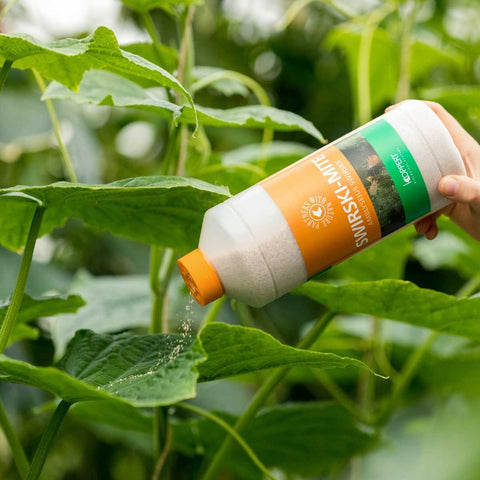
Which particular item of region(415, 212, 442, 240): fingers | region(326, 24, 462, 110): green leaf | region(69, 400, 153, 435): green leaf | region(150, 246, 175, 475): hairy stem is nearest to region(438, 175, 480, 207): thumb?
region(415, 212, 442, 240): fingers

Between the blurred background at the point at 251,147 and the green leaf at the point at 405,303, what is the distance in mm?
173

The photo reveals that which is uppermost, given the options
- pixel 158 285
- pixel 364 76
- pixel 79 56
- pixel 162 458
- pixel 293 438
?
pixel 79 56

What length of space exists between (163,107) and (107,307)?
384 millimetres

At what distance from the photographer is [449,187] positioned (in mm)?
450

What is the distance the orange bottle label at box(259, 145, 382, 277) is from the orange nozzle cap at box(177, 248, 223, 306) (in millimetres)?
57

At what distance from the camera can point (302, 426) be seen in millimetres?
732

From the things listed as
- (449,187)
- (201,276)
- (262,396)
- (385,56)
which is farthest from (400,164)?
(385,56)

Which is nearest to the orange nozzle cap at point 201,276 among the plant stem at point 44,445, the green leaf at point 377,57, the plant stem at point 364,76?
the plant stem at point 44,445

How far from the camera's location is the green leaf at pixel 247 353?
0.41 m

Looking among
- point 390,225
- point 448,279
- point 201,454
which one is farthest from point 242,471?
point 448,279

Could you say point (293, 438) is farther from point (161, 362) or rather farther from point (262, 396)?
point (161, 362)

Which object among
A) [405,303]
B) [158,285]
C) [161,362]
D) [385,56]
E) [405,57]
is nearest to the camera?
[161,362]

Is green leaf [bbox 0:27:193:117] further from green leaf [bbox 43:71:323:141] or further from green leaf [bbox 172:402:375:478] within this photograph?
green leaf [bbox 172:402:375:478]

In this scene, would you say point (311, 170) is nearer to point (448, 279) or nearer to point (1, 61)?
point (1, 61)
